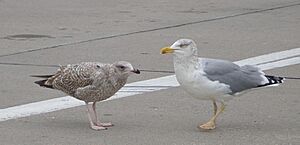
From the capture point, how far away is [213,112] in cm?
844

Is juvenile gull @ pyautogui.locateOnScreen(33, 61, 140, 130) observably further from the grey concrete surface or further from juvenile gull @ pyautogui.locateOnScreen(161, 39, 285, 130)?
juvenile gull @ pyautogui.locateOnScreen(161, 39, 285, 130)

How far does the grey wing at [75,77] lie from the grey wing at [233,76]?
1014mm

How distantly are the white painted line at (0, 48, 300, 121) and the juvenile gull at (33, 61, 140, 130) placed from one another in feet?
2.22

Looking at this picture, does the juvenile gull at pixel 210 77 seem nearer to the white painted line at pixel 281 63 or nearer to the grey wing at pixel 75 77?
the grey wing at pixel 75 77

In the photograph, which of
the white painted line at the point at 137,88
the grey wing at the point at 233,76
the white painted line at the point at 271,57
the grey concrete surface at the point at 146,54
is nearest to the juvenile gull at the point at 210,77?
the grey wing at the point at 233,76

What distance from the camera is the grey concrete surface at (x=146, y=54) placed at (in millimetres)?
7672

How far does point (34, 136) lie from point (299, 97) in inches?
120

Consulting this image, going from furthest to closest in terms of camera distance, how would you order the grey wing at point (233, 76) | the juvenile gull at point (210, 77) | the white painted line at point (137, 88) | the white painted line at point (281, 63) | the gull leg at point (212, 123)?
the white painted line at point (281, 63) < the white painted line at point (137, 88) < the gull leg at point (212, 123) < the grey wing at point (233, 76) < the juvenile gull at point (210, 77)

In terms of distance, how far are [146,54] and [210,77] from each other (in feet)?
14.8

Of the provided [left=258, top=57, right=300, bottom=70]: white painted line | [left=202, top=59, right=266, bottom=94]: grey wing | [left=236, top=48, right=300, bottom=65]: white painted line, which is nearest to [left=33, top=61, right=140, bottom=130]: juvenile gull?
[left=202, top=59, right=266, bottom=94]: grey wing

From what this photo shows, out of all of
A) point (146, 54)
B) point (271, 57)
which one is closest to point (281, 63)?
point (271, 57)

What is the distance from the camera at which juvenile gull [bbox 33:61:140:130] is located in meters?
7.66

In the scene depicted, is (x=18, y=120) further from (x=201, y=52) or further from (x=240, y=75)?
(x=201, y=52)

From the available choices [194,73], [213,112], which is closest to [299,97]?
[213,112]
